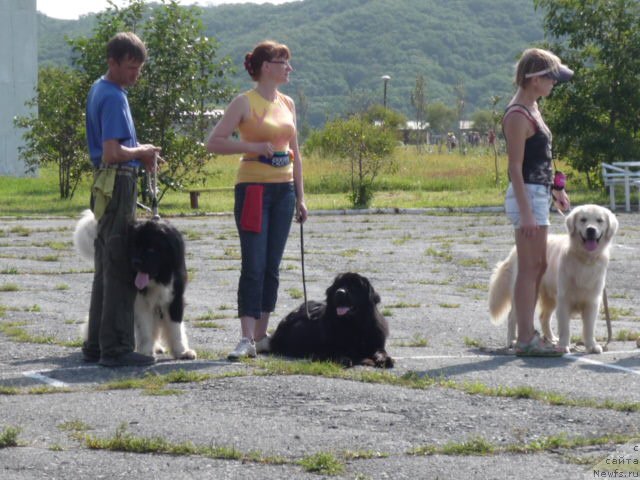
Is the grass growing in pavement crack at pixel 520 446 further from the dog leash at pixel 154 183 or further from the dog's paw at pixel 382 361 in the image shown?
the dog leash at pixel 154 183

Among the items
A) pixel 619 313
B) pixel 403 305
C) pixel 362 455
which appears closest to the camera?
pixel 362 455

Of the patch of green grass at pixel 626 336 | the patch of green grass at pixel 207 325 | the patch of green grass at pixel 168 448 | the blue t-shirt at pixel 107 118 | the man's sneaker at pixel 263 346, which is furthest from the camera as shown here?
the patch of green grass at pixel 207 325

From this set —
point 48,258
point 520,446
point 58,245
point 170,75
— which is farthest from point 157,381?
point 170,75

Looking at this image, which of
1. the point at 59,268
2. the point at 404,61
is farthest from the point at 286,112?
the point at 404,61

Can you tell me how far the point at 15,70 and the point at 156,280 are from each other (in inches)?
1740

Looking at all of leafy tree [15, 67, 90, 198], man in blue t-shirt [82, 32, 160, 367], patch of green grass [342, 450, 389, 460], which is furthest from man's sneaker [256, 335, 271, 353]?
leafy tree [15, 67, 90, 198]

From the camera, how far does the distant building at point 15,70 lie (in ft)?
160

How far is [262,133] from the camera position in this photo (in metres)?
7.95

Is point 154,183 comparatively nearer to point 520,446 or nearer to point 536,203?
point 536,203

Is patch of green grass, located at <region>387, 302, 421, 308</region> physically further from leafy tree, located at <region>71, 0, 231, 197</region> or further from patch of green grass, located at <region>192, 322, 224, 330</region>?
leafy tree, located at <region>71, 0, 231, 197</region>

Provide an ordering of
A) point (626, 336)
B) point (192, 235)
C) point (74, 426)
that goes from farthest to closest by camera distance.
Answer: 1. point (192, 235)
2. point (626, 336)
3. point (74, 426)

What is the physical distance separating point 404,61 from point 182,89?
152772 mm

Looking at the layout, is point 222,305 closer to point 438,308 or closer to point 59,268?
point 438,308

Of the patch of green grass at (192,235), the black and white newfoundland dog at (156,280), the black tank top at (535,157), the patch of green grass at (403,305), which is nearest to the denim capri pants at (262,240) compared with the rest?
the black and white newfoundland dog at (156,280)
